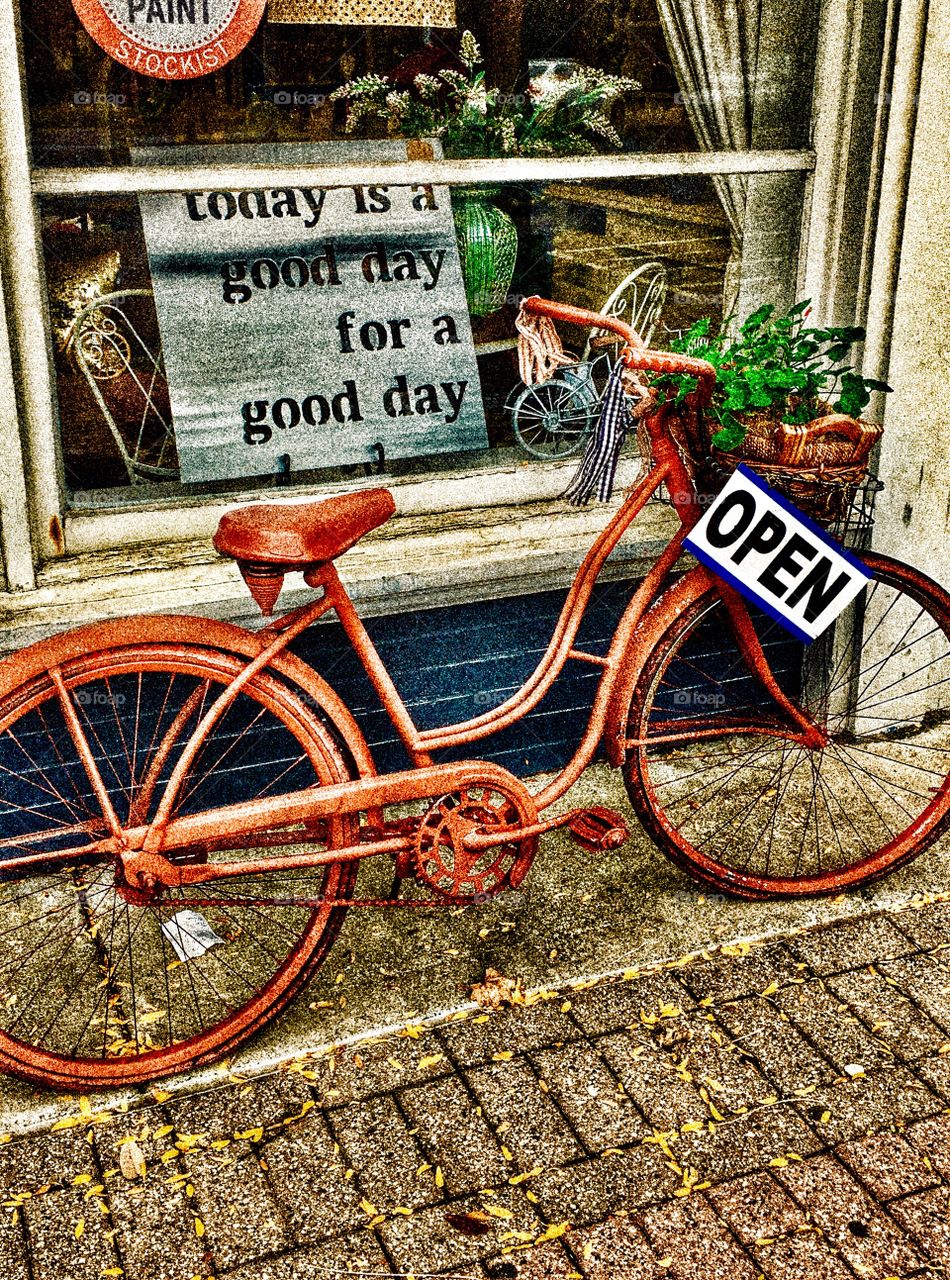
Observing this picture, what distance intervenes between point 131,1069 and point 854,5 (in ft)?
12.2

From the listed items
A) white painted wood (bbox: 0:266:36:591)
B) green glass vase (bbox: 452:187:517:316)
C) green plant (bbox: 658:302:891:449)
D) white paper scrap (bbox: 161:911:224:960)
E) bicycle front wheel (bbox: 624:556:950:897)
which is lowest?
white paper scrap (bbox: 161:911:224:960)

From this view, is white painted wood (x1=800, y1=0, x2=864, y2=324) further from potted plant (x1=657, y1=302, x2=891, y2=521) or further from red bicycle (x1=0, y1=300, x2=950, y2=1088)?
red bicycle (x1=0, y1=300, x2=950, y2=1088)

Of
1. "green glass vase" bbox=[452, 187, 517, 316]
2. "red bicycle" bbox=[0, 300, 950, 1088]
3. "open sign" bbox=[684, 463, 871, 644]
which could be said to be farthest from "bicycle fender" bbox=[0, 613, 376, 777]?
"green glass vase" bbox=[452, 187, 517, 316]

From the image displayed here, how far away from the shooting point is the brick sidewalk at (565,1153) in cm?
273

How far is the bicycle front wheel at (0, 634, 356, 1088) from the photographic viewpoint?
3062 mm

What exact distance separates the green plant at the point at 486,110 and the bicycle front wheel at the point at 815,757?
5.23 ft

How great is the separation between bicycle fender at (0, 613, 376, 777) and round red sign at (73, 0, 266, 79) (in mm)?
1583

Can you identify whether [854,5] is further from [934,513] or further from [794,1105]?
[794,1105]

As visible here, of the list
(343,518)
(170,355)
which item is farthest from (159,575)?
(343,518)

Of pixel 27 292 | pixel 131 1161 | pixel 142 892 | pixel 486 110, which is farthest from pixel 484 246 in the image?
pixel 131 1161

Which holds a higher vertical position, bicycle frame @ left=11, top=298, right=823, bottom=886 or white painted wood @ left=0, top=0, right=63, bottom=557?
white painted wood @ left=0, top=0, right=63, bottom=557

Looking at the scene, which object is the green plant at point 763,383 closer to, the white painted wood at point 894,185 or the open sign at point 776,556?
the open sign at point 776,556

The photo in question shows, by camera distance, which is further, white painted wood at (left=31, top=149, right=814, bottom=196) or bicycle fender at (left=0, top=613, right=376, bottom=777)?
white painted wood at (left=31, top=149, right=814, bottom=196)

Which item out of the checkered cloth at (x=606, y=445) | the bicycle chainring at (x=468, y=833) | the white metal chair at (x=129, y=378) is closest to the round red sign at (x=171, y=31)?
the white metal chair at (x=129, y=378)
